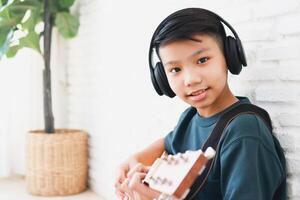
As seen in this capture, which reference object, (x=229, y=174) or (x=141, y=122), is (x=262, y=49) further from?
(x=141, y=122)

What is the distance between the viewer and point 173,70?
1.02 meters

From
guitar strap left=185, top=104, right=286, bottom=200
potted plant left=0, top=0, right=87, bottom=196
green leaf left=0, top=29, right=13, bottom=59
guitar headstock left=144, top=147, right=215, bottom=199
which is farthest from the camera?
potted plant left=0, top=0, right=87, bottom=196

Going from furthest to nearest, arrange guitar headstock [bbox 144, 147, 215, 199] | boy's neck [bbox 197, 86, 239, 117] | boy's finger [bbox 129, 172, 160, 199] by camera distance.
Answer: boy's neck [bbox 197, 86, 239, 117]
boy's finger [bbox 129, 172, 160, 199]
guitar headstock [bbox 144, 147, 215, 199]

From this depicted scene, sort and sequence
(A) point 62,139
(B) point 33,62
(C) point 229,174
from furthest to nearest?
(B) point 33,62 → (A) point 62,139 → (C) point 229,174

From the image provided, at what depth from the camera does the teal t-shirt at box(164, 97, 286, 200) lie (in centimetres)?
86

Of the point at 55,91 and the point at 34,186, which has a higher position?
the point at 55,91

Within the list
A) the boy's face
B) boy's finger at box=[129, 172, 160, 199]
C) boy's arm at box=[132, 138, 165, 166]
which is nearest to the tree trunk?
boy's arm at box=[132, 138, 165, 166]

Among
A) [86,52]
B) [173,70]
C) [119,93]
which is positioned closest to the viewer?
[173,70]

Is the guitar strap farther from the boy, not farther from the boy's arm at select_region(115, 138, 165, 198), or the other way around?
the boy's arm at select_region(115, 138, 165, 198)

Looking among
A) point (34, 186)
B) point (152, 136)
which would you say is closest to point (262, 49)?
point (152, 136)

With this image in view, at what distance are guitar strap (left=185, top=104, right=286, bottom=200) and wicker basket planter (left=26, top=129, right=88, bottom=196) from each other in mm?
1243

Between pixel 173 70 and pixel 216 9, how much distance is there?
1.21ft

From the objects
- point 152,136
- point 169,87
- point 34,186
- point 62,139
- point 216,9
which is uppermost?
point 216,9

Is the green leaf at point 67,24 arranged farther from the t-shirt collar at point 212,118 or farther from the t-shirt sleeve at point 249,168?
the t-shirt sleeve at point 249,168
